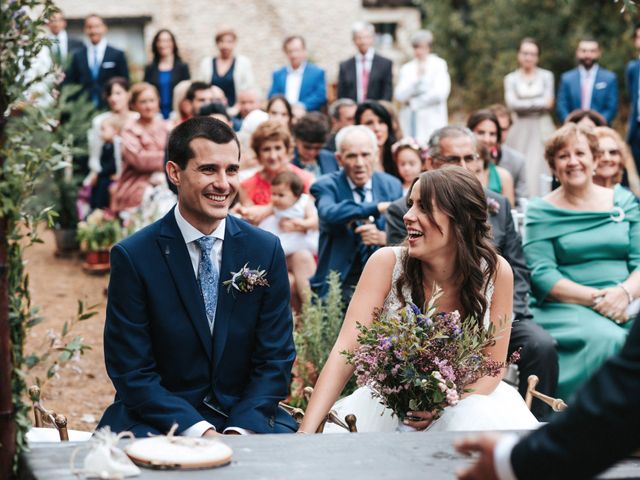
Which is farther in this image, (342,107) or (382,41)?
(382,41)

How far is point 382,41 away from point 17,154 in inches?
1148

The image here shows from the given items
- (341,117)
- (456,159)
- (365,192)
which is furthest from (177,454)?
(341,117)

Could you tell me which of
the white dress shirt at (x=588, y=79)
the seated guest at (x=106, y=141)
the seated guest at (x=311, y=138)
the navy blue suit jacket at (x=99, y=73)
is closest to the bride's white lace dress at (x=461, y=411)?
the seated guest at (x=311, y=138)

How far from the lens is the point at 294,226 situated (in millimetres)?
8234

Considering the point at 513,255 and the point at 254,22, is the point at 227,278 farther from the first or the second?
the point at 254,22

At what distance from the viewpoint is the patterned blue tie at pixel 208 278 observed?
4496 millimetres

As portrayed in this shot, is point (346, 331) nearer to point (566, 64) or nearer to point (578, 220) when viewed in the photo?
point (578, 220)

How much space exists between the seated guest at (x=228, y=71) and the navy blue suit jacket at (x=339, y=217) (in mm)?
6261

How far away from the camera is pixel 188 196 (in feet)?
15.0

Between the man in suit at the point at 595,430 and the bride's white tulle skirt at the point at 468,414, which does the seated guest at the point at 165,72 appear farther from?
the man in suit at the point at 595,430

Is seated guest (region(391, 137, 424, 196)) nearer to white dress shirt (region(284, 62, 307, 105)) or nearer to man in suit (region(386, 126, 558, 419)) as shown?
man in suit (region(386, 126, 558, 419))

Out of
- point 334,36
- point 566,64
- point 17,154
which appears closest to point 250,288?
point 17,154

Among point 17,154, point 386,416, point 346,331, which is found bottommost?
point 386,416

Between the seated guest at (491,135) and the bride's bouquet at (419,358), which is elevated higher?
the seated guest at (491,135)
